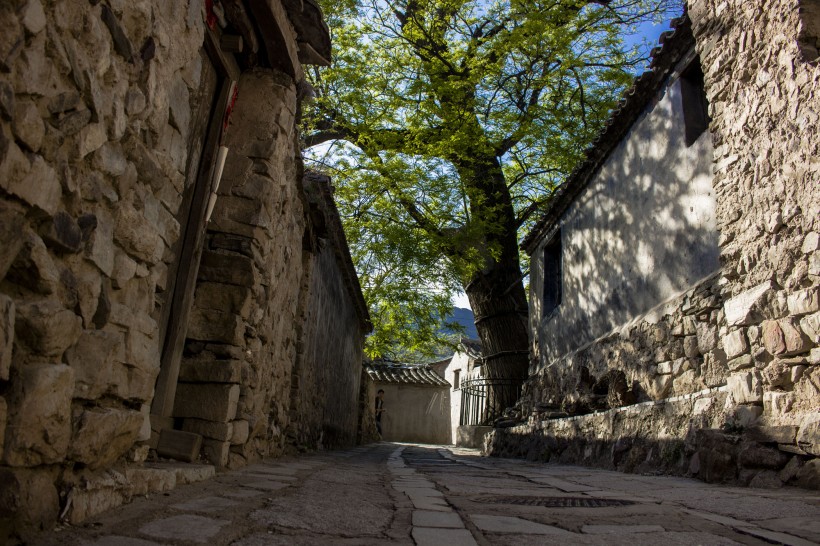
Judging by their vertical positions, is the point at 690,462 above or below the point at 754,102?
below

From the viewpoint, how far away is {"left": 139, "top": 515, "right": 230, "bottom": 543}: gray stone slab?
162 centimetres

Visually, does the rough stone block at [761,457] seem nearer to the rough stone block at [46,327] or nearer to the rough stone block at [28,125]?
the rough stone block at [46,327]

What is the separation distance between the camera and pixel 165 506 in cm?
205

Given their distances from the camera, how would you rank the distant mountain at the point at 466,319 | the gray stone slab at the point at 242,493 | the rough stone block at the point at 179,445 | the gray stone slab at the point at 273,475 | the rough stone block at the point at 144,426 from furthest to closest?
the distant mountain at the point at 466,319
the gray stone slab at the point at 273,475
the rough stone block at the point at 179,445
the gray stone slab at the point at 242,493
the rough stone block at the point at 144,426

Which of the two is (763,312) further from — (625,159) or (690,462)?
(625,159)

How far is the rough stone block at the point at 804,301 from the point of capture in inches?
137

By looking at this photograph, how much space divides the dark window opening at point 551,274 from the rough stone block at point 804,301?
242 inches

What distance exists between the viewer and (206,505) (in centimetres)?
213

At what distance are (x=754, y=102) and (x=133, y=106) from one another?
3.95 meters

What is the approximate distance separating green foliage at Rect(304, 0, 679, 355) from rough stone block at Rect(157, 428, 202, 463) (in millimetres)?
7581

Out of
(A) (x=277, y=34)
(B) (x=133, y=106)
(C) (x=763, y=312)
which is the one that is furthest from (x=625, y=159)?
(B) (x=133, y=106)

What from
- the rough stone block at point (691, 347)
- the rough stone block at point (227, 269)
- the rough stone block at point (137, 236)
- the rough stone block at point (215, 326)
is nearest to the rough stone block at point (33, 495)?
the rough stone block at point (137, 236)

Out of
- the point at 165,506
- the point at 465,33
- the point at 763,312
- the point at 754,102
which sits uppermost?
the point at 465,33

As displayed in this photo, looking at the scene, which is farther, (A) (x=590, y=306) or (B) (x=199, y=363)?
(A) (x=590, y=306)
